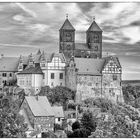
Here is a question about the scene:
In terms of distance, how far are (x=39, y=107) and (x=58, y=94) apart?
3698 mm

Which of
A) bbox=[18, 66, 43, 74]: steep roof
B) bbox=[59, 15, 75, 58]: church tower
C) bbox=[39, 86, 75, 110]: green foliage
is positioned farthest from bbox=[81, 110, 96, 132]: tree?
bbox=[18, 66, 43, 74]: steep roof

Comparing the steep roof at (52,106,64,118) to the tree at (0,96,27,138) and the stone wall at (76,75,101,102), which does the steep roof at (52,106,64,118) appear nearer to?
the tree at (0,96,27,138)

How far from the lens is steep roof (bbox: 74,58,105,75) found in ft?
74.4

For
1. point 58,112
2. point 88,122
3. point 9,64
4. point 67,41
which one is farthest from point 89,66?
point 88,122

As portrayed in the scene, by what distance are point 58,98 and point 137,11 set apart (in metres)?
6.51

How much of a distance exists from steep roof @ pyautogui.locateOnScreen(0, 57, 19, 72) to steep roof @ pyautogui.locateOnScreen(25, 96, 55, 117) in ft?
16.6

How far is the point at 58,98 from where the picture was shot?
2116 cm

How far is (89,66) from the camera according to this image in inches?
901

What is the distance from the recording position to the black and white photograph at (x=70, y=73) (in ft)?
50.9

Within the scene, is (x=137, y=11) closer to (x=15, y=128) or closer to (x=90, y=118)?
(x=90, y=118)

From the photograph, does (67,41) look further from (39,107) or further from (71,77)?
(39,107)

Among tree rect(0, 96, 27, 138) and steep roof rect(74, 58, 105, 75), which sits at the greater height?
steep roof rect(74, 58, 105, 75)

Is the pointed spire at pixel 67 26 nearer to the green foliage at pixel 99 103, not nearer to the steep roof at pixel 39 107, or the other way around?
the green foliage at pixel 99 103

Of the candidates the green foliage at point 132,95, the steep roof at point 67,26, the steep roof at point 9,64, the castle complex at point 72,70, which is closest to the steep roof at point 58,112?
the castle complex at point 72,70
